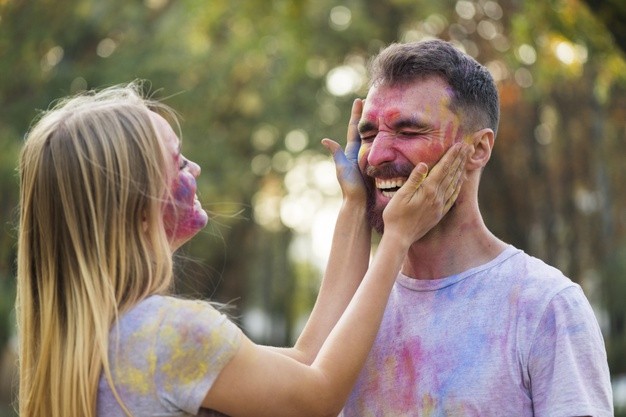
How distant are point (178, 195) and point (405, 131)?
899mm

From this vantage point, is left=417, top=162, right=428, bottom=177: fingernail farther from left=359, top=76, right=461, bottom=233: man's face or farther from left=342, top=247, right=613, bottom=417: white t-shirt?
left=342, top=247, right=613, bottom=417: white t-shirt

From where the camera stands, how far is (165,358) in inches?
122

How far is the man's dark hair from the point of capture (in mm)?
3838

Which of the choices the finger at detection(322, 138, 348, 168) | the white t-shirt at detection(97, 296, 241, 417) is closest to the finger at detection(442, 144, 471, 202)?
the finger at detection(322, 138, 348, 168)

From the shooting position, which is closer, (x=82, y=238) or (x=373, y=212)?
(x=82, y=238)

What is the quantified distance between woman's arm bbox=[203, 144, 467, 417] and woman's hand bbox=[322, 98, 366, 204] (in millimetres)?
381

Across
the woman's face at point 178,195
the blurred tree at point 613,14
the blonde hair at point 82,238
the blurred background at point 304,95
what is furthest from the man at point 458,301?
the blurred background at point 304,95

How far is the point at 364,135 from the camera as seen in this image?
157 inches

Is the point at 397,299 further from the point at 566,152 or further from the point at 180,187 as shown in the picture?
the point at 566,152

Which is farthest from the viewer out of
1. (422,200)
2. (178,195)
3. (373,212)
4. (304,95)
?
(304,95)

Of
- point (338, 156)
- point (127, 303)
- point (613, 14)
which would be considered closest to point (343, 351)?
point (127, 303)

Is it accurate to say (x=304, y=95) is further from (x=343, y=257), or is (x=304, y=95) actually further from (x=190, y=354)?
(x=190, y=354)

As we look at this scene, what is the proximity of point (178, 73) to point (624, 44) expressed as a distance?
16496mm

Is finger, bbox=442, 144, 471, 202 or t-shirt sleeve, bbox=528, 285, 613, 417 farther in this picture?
finger, bbox=442, 144, 471, 202
